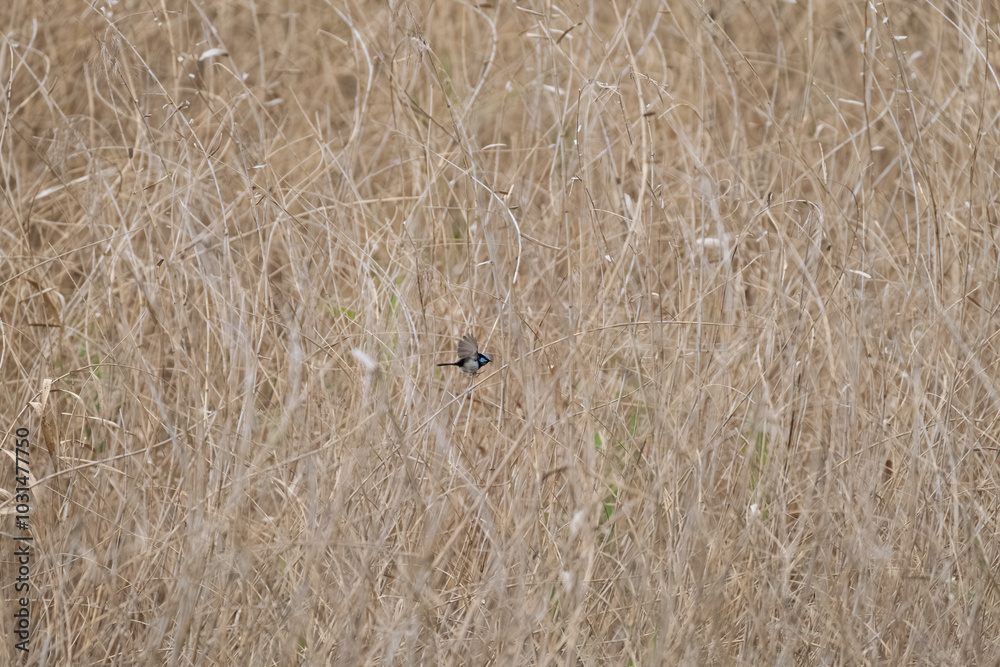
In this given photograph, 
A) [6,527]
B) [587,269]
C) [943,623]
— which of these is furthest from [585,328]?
[6,527]

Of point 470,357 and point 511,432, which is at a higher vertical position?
point 470,357

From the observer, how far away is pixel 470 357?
155cm

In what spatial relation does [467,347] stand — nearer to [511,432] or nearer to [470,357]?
[470,357]

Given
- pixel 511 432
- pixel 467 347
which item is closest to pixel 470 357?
pixel 467 347

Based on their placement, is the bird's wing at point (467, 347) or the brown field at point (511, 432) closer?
the brown field at point (511, 432)

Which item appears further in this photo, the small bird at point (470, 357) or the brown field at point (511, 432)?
the small bird at point (470, 357)

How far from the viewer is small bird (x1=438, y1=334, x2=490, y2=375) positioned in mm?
1531

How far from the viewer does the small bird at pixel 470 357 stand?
1.53 metres

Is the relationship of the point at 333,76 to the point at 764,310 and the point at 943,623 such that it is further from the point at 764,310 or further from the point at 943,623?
the point at 943,623

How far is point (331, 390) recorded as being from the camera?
1.66 meters

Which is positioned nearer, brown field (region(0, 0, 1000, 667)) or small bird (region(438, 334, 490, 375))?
brown field (region(0, 0, 1000, 667))

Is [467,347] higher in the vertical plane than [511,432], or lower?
higher

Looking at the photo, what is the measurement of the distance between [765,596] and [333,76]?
1.87 metres

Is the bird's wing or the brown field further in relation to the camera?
the bird's wing
